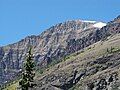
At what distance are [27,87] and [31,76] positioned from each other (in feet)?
7.05

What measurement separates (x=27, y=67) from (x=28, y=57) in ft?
6.08

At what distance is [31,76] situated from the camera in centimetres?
7219

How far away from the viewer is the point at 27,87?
7256 cm

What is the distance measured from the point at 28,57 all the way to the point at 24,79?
395 centimetres

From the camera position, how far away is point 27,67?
71.8 m

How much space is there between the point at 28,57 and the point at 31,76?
134 inches

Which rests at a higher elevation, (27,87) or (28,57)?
(28,57)

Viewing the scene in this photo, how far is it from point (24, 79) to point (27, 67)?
2.20 metres

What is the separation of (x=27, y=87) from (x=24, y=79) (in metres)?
1.67

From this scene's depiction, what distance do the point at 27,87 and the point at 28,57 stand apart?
17.5 ft

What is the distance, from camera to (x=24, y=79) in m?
71.9

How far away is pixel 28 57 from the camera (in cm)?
7238
